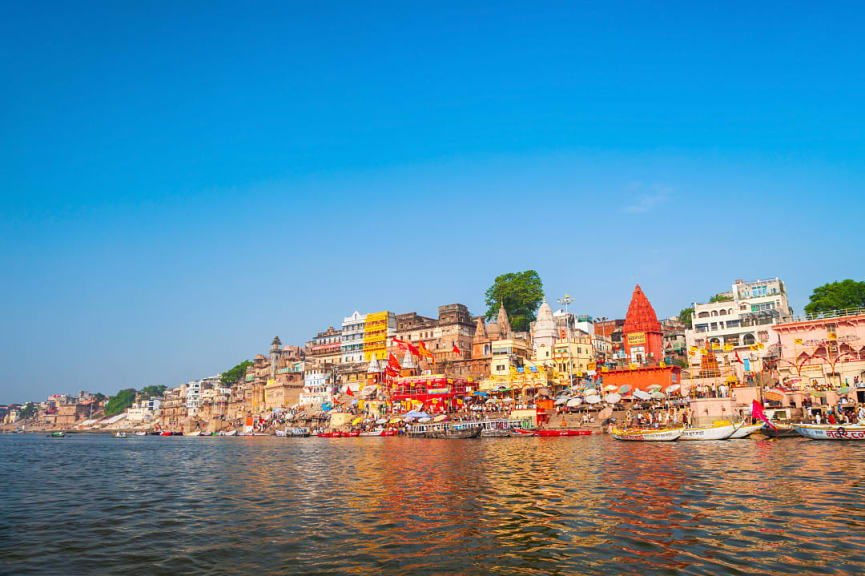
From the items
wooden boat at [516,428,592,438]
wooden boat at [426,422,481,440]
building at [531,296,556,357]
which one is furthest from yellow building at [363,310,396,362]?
wooden boat at [516,428,592,438]

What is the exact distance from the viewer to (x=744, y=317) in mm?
65938

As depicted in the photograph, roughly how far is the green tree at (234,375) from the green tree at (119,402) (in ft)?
212

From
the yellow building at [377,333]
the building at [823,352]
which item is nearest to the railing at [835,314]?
the building at [823,352]

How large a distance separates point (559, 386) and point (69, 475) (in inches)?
1967

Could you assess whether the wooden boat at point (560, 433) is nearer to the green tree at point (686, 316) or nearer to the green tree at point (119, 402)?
the green tree at point (686, 316)

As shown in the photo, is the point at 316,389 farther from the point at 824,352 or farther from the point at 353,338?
the point at 824,352

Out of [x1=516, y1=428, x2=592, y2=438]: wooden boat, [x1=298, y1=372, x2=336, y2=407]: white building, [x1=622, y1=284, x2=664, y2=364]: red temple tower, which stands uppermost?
[x1=622, y1=284, x2=664, y2=364]: red temple tower

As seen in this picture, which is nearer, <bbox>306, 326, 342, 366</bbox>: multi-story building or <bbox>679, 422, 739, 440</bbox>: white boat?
<bbox>679, 422, 739, 440</bbox>: white boat

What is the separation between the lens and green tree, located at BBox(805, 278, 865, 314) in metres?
61.2

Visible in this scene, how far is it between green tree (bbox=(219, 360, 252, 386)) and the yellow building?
142 feet

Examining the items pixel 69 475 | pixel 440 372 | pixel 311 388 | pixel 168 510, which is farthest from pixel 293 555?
pixel 311 388

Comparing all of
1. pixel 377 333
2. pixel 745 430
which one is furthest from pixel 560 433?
pixel 377 333

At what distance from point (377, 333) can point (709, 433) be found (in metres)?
66.4

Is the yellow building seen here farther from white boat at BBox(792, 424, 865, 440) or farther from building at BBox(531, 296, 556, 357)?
white boat at BBox(792, 424, 865, 440)
